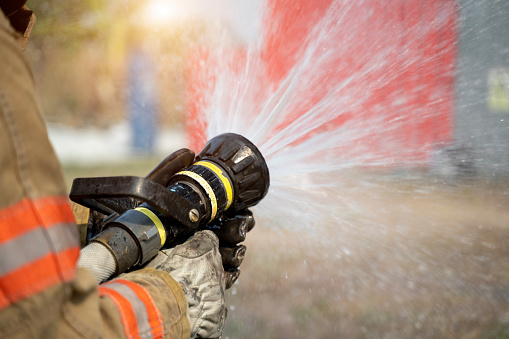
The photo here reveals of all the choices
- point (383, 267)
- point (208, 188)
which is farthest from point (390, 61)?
point (208, 188)

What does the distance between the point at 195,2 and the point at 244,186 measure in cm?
712

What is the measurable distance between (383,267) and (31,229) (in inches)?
141

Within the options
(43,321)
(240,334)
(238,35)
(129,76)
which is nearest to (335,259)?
(240,334)

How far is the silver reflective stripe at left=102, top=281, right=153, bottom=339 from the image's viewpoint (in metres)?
0.96

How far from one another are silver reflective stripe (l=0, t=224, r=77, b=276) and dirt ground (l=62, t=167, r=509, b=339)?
2054 mm

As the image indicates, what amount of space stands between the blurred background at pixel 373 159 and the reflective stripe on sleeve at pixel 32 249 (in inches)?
80.3

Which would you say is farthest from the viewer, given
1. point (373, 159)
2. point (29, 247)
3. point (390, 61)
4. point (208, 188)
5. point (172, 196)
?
point (390, 61)

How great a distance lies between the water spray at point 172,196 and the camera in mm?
1182

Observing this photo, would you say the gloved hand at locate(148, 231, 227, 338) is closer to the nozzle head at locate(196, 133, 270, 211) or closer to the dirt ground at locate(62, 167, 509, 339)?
the nozzle head at locate(196, 133, 270, 211)

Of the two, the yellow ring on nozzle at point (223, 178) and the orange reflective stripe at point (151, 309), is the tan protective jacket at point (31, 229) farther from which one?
the yellow ring on nozzle at point (223, 178)

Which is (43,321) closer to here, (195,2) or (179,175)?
(179,175)

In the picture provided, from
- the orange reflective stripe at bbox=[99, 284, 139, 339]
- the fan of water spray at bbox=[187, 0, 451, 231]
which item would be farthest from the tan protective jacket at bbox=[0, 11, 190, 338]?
the fan of water spray at bbox=[187, 0, 451, 231]

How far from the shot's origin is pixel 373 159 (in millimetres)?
5336

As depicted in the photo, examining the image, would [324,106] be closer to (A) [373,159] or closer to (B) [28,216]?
(A) [373,159]
